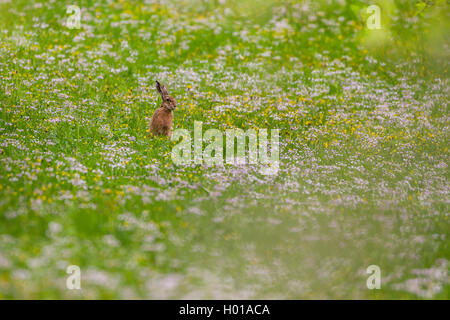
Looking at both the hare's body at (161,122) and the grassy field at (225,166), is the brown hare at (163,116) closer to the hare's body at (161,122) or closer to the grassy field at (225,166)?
the hare's body at (161,122)

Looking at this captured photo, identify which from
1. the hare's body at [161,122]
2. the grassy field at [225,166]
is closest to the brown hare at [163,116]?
the hare's body at [161,122]

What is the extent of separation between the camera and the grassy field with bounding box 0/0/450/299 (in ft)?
23.7

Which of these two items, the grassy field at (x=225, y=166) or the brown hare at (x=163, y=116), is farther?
the brown hare at (x=163, y=116)

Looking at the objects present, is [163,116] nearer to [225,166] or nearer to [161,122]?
[161,122]

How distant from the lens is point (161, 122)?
40.8 feet

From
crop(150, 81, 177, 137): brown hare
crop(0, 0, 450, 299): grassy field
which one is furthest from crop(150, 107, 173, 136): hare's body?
crop(0, 0, 450, 299): grassy field

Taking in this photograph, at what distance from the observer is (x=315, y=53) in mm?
19578

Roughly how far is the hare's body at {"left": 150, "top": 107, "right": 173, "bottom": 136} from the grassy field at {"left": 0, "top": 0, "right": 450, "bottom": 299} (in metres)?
0.26

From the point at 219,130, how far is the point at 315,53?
8.00 metres

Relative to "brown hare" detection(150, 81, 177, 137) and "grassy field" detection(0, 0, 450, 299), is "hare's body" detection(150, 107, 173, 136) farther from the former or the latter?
"grassy field" detection(0, 0, 450, 299)

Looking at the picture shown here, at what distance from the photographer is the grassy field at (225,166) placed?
7227 millimetres

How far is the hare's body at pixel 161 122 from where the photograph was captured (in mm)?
12430

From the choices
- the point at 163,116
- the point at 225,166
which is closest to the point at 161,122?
the point at 163,116

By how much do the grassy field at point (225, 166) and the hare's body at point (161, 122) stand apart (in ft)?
0.85
